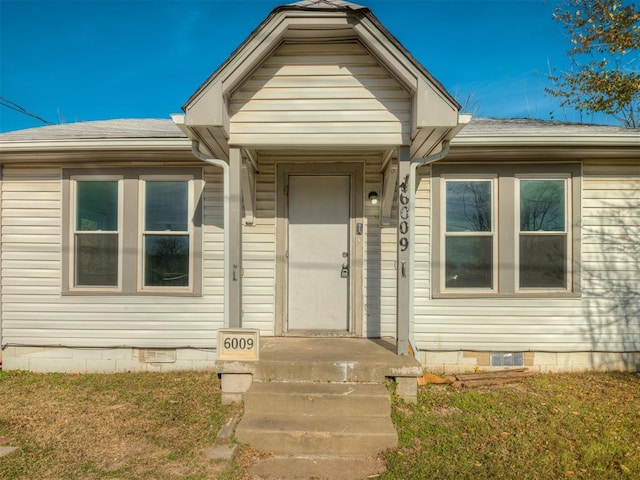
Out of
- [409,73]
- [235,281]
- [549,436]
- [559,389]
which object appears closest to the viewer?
[549,436]

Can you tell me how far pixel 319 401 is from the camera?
136 inches

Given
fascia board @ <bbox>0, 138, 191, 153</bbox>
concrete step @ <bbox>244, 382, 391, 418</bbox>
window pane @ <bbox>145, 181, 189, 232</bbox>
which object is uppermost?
fascia board @ <bbox>0, 138, 191, 153</bbox>

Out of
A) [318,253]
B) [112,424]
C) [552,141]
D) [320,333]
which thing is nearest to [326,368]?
[320,333]

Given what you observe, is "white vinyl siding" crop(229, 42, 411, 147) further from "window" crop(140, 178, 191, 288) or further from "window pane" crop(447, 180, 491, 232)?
"window" crop(140, 178, 191, 288)

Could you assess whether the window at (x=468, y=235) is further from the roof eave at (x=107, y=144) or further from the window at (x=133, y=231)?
the roof eave at (x=107, y=144)

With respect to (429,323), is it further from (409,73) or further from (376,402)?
(409,73)

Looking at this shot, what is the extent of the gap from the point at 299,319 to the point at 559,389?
3364mm

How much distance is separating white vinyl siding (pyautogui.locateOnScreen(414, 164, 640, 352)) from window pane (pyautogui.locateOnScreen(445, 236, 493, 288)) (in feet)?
0.79

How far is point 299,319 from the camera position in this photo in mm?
5219

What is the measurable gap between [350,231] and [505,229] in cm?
214

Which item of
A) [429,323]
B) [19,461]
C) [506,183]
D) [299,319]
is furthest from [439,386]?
[19,461]

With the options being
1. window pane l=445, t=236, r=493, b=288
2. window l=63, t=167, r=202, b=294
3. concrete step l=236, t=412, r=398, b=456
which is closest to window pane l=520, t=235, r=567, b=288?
window pane l=445, t=236, r=493, b=288

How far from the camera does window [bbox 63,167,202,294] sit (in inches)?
207

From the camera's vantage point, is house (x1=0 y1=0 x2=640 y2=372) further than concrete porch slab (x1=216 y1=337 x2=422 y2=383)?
Yes
